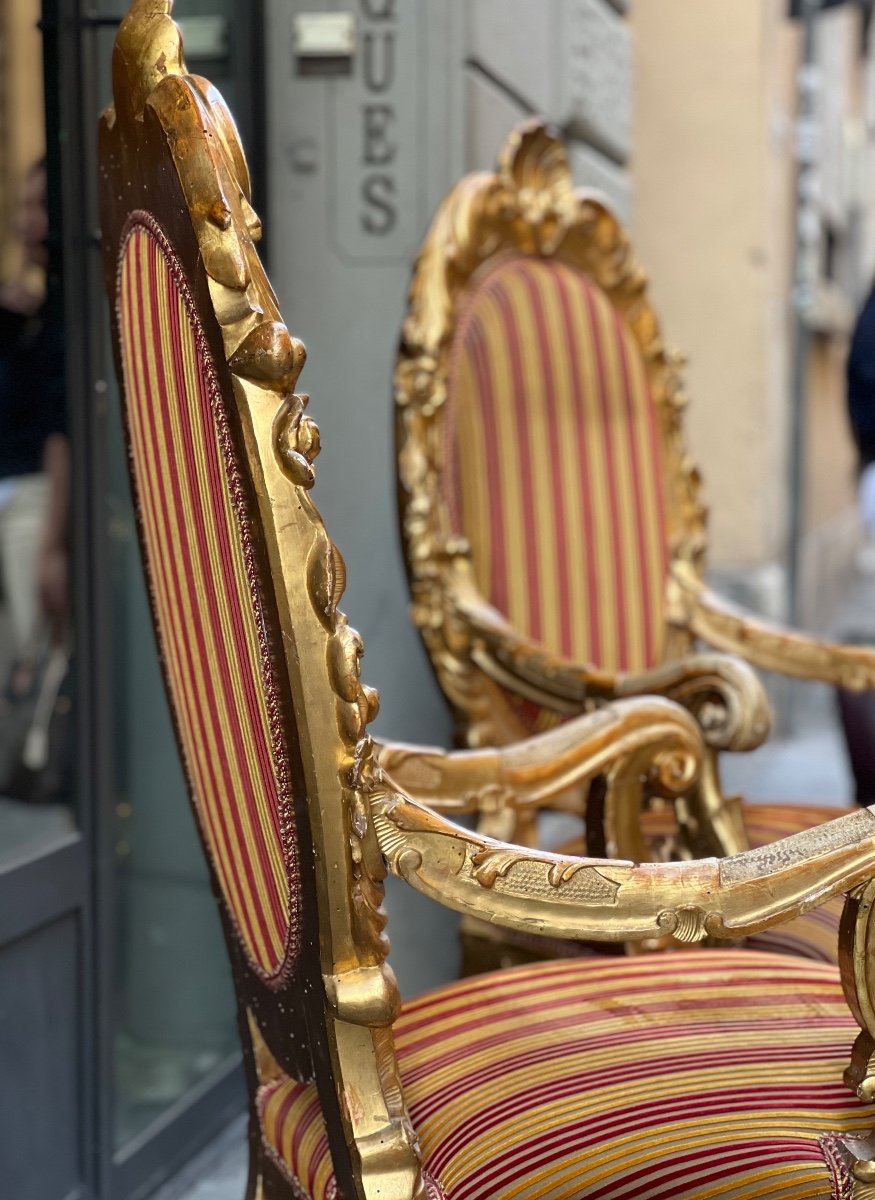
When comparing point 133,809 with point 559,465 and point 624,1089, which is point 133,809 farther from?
point 624,1089

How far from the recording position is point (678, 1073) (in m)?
1.01

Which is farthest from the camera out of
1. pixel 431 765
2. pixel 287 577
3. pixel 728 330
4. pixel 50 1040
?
pixel 728 330

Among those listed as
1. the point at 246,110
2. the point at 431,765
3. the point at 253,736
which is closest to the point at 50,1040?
the point at 431,765

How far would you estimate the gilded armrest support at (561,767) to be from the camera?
4.29ft

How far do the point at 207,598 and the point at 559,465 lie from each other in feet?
3.36

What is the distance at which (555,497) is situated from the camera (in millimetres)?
1866

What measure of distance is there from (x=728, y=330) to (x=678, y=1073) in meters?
3.62

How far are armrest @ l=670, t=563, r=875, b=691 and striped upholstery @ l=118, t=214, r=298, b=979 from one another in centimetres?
102

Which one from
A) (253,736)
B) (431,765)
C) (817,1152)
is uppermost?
(253,736)

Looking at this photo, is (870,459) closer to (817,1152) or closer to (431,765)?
(431,765)

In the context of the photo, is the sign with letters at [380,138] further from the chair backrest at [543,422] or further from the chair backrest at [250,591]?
the chair backrest at [250,591]

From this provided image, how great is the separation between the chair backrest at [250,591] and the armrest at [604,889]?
10 cm

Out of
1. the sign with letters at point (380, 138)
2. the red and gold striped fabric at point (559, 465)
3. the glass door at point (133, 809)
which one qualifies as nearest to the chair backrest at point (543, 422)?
the red and gold striped fabric at point (559, 465)

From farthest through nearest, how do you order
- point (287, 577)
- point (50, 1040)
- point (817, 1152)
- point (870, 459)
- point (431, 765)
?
1. point (870, 459)
2. point (50, 1040)
3. point (431, 765)
4. point (817, 1152)
5. point (287, 577)
